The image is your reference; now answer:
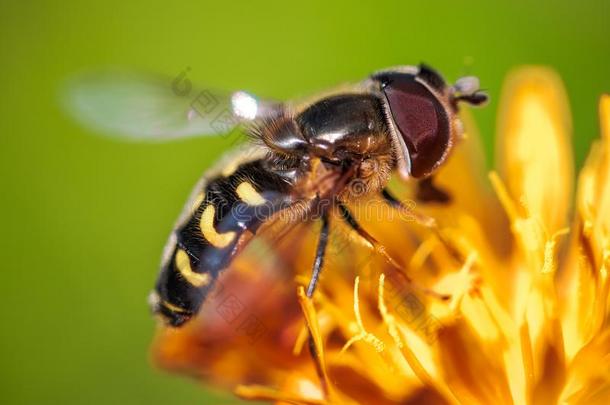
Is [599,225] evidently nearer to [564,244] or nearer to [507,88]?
[564,244]

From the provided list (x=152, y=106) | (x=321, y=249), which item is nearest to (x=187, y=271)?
(x=321, y=249)

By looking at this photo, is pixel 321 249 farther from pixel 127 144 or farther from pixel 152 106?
pixel 127 144

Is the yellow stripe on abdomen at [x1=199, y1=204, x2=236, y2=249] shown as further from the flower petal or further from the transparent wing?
the flower petal

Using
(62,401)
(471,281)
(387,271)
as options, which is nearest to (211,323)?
(387,271)

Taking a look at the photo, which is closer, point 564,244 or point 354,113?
point 354,113

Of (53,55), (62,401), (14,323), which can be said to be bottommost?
(62,401)

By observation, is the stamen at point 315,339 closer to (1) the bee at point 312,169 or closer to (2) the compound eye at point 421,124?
(1) the bee at point 312,169

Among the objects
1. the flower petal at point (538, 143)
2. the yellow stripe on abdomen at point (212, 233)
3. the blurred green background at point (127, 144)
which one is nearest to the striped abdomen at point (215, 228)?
the yellow stripe on abdomen at point (212, 233)
